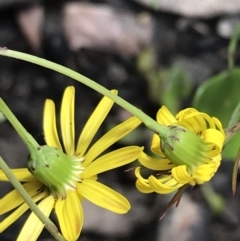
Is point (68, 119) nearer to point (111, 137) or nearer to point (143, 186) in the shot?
point (111, 137)

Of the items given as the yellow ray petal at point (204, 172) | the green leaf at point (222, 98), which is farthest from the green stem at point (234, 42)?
the yellow ray petal at point (204, 172)

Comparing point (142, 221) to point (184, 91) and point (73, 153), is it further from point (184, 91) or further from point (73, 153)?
point (73, 153)

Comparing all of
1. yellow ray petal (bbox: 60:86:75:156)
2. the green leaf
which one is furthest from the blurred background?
yellow ray petal (bbox: 60:86:75:156)

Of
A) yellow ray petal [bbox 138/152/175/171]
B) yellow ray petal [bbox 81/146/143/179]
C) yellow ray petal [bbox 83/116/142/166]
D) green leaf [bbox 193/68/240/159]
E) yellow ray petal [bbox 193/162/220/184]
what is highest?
A: yellow ray petal [bbox 83/116/142/166]

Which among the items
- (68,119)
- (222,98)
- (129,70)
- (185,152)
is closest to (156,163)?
(185,152)

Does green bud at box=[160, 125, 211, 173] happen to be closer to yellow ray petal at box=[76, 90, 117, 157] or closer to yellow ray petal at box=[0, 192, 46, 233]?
yellow ray petal at box=[76, 90, 117, 157]

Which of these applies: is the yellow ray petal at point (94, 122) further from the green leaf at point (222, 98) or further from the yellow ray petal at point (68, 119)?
the green leaf at point (222, 98)
